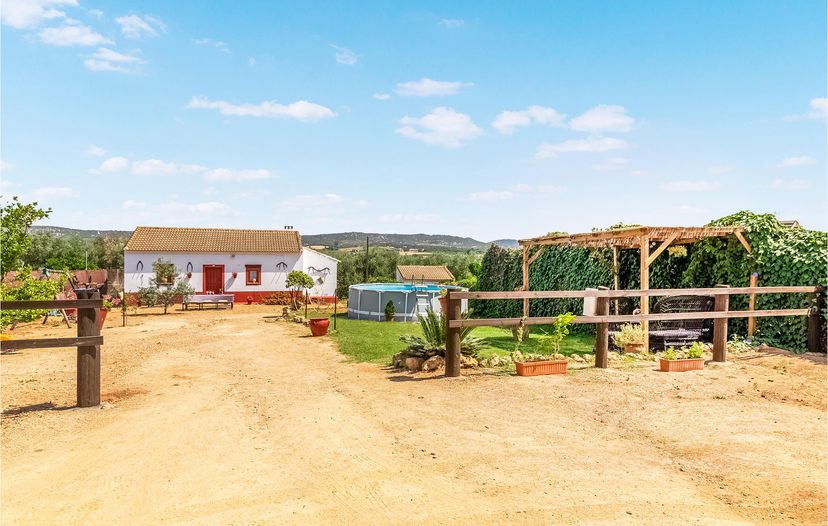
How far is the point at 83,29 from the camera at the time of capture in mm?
10586

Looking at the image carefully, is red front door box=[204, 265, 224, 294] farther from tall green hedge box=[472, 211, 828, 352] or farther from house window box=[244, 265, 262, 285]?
tall green hedge box=[472, 211, 828, 352]

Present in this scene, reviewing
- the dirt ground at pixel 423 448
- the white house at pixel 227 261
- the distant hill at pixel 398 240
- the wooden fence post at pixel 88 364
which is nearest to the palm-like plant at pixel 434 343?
the dirt ground at pixel 423 448

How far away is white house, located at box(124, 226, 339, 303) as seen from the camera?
26516mm

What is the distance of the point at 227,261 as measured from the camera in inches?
1077

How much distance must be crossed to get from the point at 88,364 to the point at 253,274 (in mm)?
22233

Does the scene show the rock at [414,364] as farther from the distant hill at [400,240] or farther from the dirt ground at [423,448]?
the distant hill at [400,240]

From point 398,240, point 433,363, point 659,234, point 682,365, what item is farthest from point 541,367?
point 398,240

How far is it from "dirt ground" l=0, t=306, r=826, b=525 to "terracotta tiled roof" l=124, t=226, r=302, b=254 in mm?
19743

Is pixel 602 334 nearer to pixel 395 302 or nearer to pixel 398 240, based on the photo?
pixel 395 302

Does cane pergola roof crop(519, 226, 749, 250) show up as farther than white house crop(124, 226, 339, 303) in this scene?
No

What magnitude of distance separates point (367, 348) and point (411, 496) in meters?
7.77

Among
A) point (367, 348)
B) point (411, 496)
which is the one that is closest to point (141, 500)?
point (411, 496)

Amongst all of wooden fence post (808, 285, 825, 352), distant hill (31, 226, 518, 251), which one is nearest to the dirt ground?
wooden fence post (808, 285, 825, 352)

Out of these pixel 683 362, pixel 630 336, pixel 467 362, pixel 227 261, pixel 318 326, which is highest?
pixel 227 261
